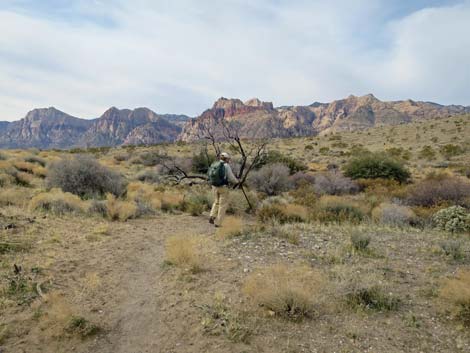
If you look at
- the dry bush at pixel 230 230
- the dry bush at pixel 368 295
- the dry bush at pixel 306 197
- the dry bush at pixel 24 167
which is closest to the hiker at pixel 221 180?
the dry bush at pixel 230 230

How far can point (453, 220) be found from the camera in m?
9.06

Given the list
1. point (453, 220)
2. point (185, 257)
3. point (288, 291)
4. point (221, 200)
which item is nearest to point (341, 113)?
point (453, 220)

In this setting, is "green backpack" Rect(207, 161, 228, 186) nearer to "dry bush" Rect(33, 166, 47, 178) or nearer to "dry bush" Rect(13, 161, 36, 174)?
"dry bush" Rect(33, 166, 47, 178)

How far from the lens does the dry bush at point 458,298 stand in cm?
434

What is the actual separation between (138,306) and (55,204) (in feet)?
22.5

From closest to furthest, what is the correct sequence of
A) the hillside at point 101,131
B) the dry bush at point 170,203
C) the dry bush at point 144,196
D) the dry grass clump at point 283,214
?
the dry grass clump at point 283,214 < the dry bush at point 144,196 < the dry bush at point 170,203 < the hillside at point 101,131

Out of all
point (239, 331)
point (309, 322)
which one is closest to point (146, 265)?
point (239, 331)

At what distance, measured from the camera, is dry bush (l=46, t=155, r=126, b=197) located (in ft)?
45.4

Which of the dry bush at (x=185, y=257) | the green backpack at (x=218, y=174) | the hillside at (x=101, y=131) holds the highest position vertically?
the hillside at (x=101, y=131)

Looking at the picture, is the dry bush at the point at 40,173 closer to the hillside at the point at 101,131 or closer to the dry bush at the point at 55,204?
the dry bush at the point at 55,204

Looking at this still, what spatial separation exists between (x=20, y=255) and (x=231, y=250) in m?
4.14

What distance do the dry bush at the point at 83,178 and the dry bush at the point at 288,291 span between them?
396 inches

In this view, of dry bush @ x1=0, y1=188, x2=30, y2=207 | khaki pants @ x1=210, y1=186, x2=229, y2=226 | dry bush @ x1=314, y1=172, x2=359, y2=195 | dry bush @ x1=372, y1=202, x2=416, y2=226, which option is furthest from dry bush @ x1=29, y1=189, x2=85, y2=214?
dry bush @ x1=314, y1=172, x2=359, y2=195

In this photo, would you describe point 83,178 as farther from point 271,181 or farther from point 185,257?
point 185,257
